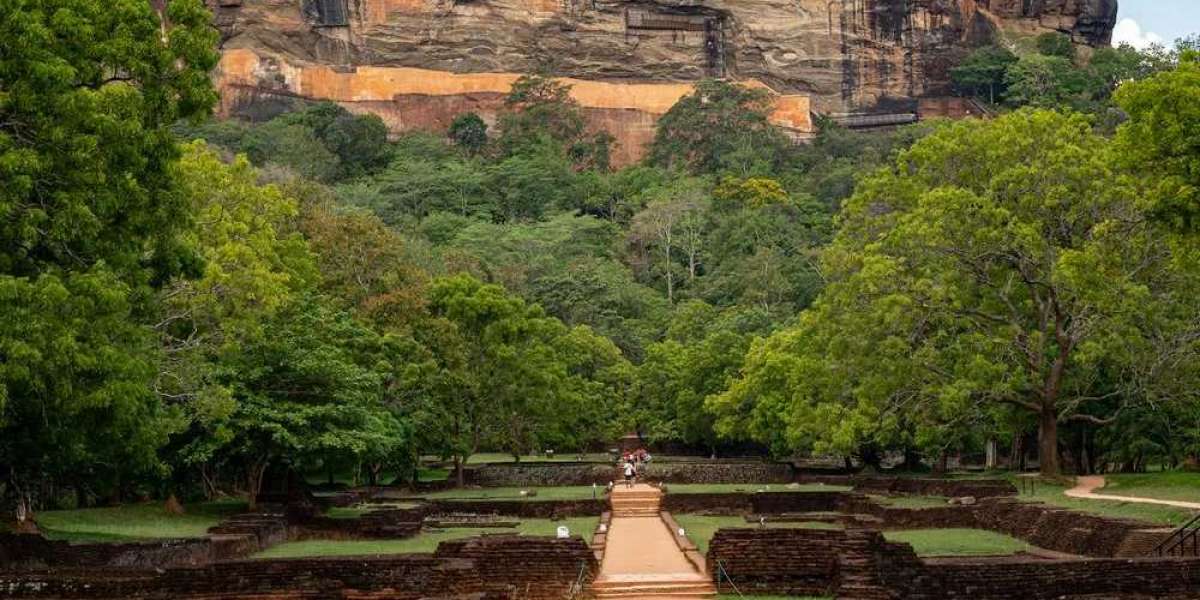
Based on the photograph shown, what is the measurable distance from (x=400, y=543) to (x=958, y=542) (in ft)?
33.1

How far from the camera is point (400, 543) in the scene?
30.0 m

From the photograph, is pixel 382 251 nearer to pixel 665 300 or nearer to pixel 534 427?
pixel 534 427

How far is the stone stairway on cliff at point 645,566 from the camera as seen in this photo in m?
23.0

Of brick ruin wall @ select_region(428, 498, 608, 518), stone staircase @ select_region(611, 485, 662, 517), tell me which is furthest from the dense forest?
stone staircase @ select_region(611, 485, 662, 517)

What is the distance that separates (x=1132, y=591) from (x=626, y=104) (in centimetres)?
9967

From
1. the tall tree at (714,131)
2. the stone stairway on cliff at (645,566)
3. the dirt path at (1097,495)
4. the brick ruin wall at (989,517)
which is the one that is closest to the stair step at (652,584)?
the stone stairway on cliff at (645,566)

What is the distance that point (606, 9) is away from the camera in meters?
118

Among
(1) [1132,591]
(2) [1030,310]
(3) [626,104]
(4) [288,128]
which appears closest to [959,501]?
(2) [1030,310]

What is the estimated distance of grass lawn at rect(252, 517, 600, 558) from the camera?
27.4 meters

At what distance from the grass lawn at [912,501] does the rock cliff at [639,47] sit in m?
78.1

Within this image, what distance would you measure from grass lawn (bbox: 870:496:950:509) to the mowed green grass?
8.12m

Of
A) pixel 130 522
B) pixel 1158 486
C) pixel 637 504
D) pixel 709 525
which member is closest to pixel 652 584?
pixel 709 525

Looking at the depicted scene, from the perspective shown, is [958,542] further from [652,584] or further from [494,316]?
[494,316]

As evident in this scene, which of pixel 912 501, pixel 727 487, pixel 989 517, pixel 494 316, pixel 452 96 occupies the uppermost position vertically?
pixel 452 96
